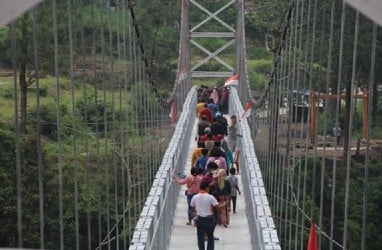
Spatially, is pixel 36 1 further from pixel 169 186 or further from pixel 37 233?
pixel 37 233

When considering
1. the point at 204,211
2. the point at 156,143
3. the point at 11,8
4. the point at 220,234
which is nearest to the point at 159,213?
the point at 204,211

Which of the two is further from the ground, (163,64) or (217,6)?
(217,6)

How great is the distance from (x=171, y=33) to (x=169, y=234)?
16179mm

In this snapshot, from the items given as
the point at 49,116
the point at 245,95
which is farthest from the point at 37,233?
the point at 245,95

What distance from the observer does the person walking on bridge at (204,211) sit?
4832mm

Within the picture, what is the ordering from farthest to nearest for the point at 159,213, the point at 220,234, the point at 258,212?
the point at 220,234 < the point at 159,213 < the point at 258,212

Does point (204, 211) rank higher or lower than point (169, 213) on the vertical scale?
higher

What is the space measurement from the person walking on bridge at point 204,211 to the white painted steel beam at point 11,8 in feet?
10.9

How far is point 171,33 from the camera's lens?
21547 millimetres

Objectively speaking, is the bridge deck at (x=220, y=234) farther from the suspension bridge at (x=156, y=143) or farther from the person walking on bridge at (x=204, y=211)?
the person walking on bridge at (x=204, y=211)

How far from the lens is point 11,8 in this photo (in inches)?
60.1

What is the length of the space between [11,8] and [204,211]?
344 centimetres

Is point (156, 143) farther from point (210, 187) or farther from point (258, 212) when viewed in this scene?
point (258, 212)

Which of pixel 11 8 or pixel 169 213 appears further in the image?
pixel 169 213
